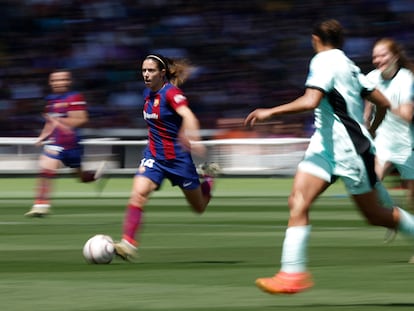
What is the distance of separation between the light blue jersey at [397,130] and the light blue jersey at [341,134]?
361 cm

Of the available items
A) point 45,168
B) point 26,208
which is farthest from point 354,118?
point 26,208

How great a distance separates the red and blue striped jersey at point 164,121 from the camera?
9.98 meters

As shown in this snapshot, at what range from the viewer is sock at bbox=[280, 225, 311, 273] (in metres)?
7.15

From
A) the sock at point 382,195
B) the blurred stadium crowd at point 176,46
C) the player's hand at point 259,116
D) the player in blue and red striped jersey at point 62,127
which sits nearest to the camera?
the player's hand at point 259,116

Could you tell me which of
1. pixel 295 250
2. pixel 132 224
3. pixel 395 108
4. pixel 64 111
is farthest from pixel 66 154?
pixel 295 250

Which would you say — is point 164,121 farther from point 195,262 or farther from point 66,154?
point 66,154

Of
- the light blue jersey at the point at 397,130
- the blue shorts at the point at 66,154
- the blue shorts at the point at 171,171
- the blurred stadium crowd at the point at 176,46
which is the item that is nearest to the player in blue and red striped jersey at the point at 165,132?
the blue shorts at the point at 171,171

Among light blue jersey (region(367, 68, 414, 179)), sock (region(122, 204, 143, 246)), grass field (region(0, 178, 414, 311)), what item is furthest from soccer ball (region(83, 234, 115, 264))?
light blue jersey (region(367, 68, 414, 179))

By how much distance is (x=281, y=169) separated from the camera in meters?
23.1

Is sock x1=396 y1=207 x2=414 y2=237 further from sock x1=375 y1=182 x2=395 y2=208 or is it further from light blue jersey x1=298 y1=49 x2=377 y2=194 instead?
light blue jersey x1=298 y1=49 x2=377 y2=194

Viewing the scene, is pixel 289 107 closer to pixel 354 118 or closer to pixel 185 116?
pixel 354 118

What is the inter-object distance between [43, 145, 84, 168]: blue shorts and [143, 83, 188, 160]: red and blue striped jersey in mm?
5238

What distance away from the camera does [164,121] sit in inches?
398

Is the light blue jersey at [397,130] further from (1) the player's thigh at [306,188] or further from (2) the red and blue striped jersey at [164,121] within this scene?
(1) the player's thigh at [306,188]
